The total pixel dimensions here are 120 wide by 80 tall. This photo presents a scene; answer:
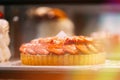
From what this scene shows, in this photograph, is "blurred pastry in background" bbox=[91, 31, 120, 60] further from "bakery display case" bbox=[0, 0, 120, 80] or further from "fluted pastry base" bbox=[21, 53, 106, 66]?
"fluted pastry base" bbox=[21, 53, 106, 66]

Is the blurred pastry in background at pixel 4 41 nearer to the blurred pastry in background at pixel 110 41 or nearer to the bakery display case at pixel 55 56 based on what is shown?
the bakery display case at pixel 55 56

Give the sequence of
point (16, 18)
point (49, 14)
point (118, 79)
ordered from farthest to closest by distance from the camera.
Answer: point (49, 14)
point (16, 18)
point (118, 79)

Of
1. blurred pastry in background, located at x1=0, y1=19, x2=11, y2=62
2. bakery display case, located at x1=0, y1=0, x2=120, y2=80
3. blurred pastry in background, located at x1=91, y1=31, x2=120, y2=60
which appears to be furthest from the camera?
blurred pastry in background, located at x1=91, y1=31, x2=120, y2=60

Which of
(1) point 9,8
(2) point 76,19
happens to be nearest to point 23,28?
(1) point 9,8

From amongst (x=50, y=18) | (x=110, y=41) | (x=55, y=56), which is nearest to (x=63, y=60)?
(x=55, y=56)

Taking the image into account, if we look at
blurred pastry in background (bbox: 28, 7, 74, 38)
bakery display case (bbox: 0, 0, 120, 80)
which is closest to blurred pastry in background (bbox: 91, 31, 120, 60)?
bakery display case (bbox: 0, 0, 120, 80)

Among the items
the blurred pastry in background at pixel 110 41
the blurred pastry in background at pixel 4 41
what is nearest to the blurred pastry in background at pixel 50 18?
the blurred pastry in background at pixel 110 41

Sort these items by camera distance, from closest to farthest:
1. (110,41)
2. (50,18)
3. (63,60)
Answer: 1. (63,60)
2. (110,41)
3. (50,18)

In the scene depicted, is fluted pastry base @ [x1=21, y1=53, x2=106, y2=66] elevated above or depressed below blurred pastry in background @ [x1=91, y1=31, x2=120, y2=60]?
below

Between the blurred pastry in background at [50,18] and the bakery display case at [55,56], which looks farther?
the blurred pastry in background at [50,18]

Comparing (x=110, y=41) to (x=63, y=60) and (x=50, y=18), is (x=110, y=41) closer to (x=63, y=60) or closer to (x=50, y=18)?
(x=63, y=60)

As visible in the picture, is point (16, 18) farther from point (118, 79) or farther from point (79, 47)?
point (118, 79)
